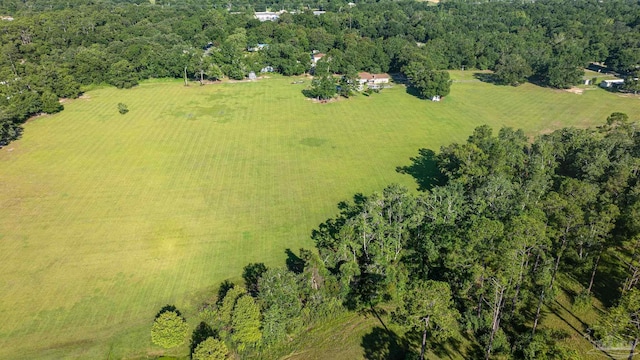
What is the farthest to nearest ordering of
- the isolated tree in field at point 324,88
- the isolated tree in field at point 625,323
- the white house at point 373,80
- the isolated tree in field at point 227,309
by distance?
the white house at point 373,80 → the isolated tree in field at point 324,88 → the isolated tree in field at point 227,309 → the isolated tree in field at point 625,323

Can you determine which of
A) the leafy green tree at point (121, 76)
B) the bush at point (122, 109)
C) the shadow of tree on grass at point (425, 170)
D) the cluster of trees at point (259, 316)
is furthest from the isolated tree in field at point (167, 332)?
the leafy green tree at point (121, 76)

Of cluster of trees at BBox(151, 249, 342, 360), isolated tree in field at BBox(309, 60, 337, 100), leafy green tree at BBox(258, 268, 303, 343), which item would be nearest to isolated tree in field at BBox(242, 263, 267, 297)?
cluster of trees at BBox(151, 249, 342, 360)

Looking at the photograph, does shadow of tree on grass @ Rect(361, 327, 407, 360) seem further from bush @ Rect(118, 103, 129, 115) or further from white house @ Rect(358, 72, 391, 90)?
white house @ Rect(358, 72, 391, 90)

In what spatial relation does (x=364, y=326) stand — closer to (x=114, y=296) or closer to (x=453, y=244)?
(x=453, y=244)

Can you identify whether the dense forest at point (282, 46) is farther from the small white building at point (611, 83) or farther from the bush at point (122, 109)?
the bush at point (122, 109)

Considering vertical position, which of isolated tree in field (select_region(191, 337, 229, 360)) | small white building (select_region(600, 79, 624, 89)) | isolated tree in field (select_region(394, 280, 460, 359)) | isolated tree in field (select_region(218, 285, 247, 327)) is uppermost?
small white building (select_region(600, 79, 624, 89))
